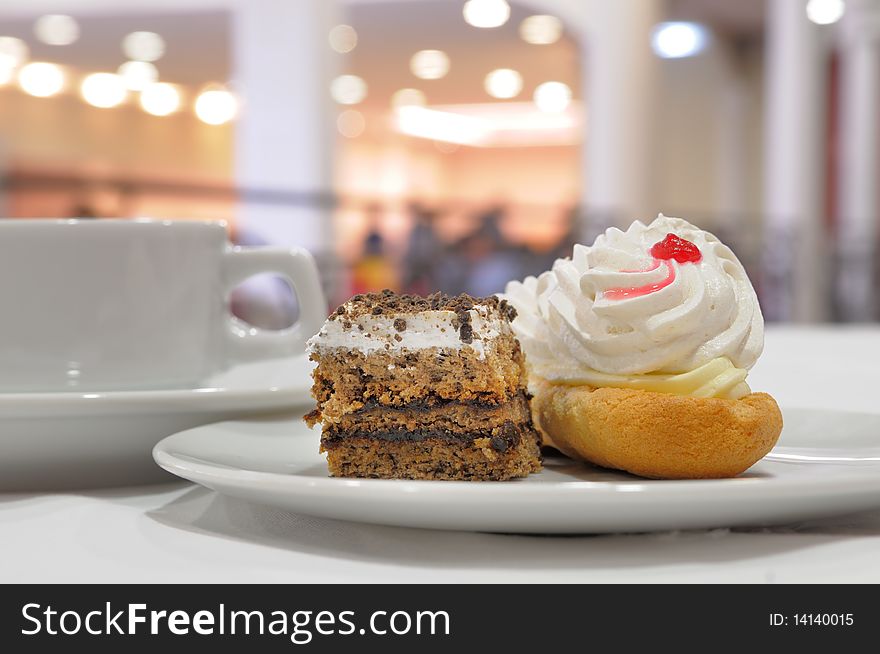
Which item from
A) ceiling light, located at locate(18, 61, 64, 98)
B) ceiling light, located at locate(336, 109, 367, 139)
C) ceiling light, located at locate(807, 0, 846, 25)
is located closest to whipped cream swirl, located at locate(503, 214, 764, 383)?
ceiling light, located at locate(807, 0, 846, 25)

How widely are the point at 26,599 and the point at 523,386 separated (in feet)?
1.23

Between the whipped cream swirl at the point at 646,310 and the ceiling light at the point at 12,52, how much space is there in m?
8.69

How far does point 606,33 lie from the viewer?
7.21 m

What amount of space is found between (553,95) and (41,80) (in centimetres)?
609

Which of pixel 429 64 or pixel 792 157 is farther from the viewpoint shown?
pixel 429 64

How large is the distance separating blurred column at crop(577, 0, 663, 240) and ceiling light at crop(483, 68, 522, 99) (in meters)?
3.36

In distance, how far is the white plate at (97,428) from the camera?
0.62 meters

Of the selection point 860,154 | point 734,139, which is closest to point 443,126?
point 734,139

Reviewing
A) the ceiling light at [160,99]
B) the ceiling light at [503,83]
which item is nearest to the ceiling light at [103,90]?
the ceiling light at [160,99]

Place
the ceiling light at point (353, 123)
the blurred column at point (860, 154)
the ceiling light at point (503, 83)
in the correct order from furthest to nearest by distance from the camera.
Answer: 1. the ceiling light at point (353, 123)
2. the ceiling light at point (503, 83)
3. the blurred column at point (860, 154)

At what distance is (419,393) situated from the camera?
648 millimetres

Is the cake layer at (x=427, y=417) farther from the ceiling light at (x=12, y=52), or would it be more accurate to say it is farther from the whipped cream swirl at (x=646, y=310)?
the ceiling light at (x=12, y=52)

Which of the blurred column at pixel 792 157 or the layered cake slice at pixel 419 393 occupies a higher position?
the blurred column at pixel 792 157

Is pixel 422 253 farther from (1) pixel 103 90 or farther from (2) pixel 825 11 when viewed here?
(1) pixel 103 90
